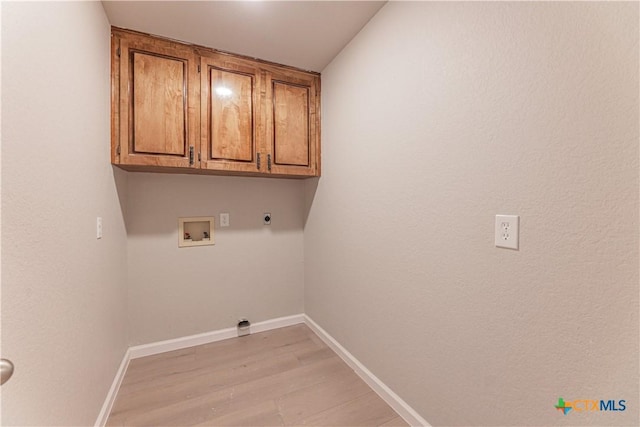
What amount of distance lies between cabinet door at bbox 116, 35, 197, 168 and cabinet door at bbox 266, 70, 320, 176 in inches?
22.3

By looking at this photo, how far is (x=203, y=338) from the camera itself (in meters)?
2.22

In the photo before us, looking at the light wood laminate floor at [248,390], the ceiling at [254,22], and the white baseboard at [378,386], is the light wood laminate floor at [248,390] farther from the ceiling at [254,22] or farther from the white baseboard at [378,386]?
the ceiling at [254,22]

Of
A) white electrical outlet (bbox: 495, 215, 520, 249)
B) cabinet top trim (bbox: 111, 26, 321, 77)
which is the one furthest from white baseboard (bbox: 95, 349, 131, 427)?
cabinet top trim (bbox: 111, 26, 321, 77)

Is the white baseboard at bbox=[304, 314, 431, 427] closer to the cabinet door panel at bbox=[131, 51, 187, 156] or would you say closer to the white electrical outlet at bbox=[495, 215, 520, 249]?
the white electrical outlet at bbox=[495, 215, 520, 249]

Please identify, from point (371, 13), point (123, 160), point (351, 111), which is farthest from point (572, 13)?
point (123, 160)

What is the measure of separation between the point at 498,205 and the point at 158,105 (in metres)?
2.03

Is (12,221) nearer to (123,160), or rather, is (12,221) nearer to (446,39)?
(123,160)

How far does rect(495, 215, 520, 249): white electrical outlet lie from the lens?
0.93 m

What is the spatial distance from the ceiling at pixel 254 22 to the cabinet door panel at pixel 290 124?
0.98 ft

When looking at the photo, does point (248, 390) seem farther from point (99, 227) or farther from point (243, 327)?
point (99, 227)

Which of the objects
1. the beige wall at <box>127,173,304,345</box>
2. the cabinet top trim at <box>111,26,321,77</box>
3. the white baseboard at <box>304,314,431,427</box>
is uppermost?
the cabinet top trim at <box>111,26,321,77</box>

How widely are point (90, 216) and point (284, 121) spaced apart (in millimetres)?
1424

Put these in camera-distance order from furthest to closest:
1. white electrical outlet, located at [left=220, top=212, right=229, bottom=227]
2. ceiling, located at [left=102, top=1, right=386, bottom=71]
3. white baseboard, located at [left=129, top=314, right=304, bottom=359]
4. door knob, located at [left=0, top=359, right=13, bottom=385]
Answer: white electrical outlet, located at [left=220, top=212, right=229, bottom=227] → white baseboard, located at [left=129, top=314, right=304, bottom=359] → ceiling, located at [left=102, top=1, right=386, bottom=71] → door knob, located at [left=0, top=359, right=13, bottom=385]

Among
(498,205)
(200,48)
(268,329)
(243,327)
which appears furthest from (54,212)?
(268,329)
